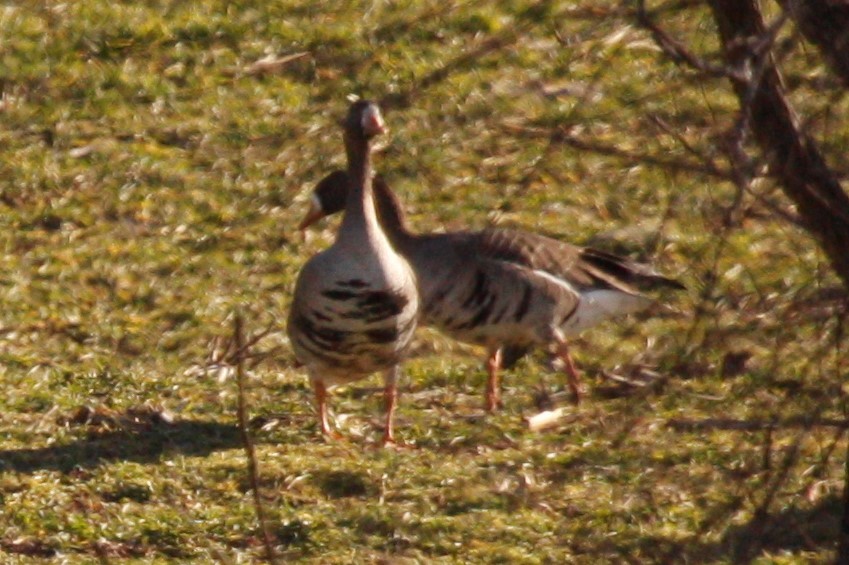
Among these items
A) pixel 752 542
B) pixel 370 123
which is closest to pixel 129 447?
pixel 370 123

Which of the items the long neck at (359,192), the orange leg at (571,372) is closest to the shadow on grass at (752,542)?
the orange leg at (571,372)

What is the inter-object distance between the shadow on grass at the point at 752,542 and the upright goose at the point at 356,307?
1.93 meters

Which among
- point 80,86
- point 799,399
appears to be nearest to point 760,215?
point 799,399

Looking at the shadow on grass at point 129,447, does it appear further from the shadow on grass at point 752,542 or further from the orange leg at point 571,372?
the shadow on grass at point 752,542

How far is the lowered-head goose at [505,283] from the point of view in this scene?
356 inches

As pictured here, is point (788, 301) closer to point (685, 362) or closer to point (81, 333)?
point (685, 362)

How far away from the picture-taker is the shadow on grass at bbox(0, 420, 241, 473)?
7.62 m

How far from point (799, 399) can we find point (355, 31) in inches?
309

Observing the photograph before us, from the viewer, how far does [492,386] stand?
875cm

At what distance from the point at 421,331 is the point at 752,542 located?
5232 mm

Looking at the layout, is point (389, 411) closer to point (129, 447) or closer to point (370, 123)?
point (129, 447)

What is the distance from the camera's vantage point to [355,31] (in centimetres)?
1234

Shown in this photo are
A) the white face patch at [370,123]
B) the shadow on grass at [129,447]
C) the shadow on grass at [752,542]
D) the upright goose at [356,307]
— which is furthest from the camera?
the white face patch at [370,123]

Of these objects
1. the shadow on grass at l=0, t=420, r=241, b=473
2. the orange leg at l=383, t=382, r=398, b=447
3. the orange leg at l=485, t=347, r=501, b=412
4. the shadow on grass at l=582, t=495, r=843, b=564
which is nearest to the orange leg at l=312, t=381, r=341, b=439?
the orange leg at l=383, t=382, r=398, b=447
